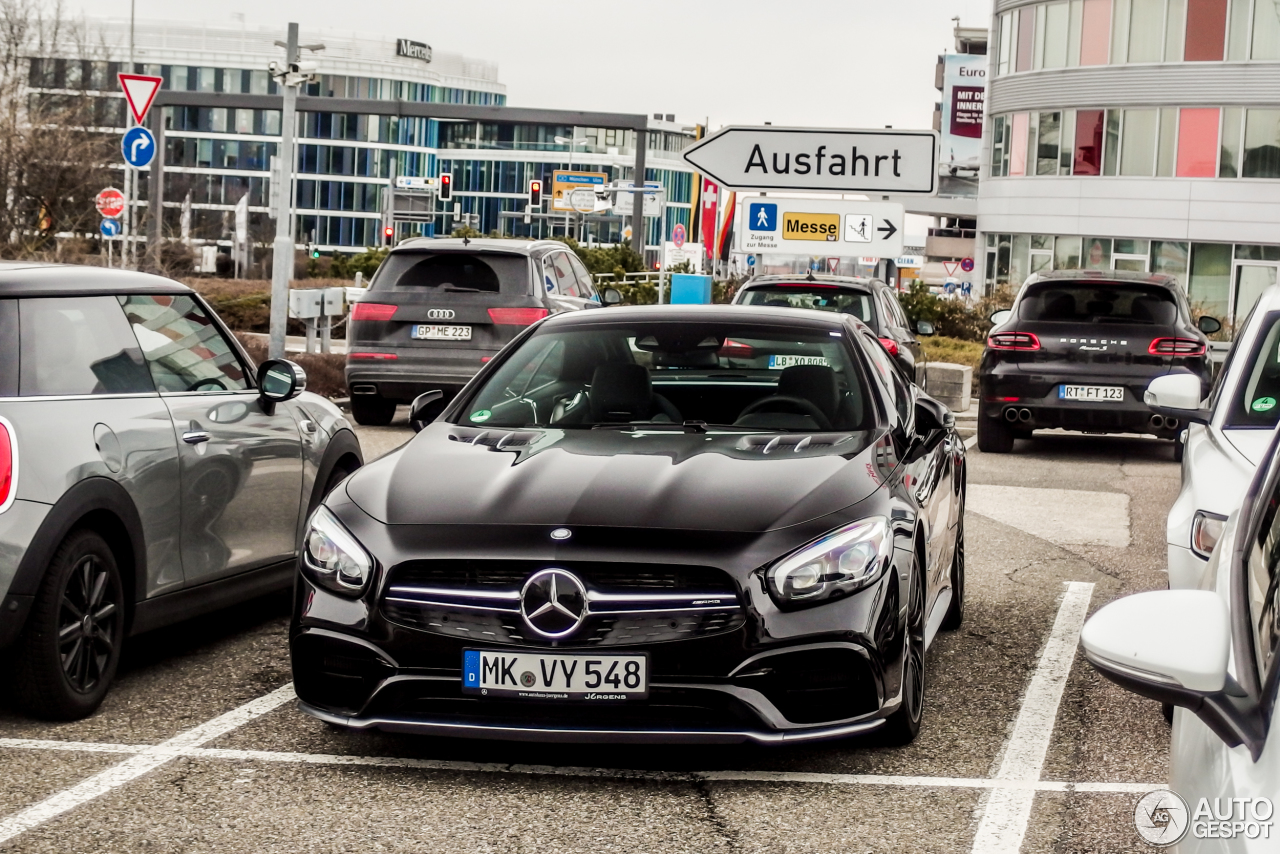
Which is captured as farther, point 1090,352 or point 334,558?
point 1090,352

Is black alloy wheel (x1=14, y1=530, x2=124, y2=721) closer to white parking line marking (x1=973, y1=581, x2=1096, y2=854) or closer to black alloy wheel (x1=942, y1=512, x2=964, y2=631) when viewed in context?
white parking line marking (x1=973, y1=581, x2=1096, y2=854)

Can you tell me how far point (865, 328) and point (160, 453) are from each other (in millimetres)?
2770

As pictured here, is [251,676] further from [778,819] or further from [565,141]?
[565,141]

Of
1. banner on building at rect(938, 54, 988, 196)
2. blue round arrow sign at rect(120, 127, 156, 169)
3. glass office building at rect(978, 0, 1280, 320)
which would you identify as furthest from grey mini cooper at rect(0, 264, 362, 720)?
banner on building at rect(938, 54, 988, 196)

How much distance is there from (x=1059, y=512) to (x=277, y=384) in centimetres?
647

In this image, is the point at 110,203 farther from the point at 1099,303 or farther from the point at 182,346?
the point at 182,346

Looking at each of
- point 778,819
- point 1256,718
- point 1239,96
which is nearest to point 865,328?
point 778,819

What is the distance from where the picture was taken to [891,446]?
5957mm

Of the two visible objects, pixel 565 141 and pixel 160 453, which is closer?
pixel 160 453

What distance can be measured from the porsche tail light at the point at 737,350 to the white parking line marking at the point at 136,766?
2001 millimetres

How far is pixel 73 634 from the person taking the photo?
5.61 meters

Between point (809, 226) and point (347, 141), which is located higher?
point (347, 141)

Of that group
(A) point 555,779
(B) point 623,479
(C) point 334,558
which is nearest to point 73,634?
(C) point 334,558

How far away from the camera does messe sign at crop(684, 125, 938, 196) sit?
48.0 ft
